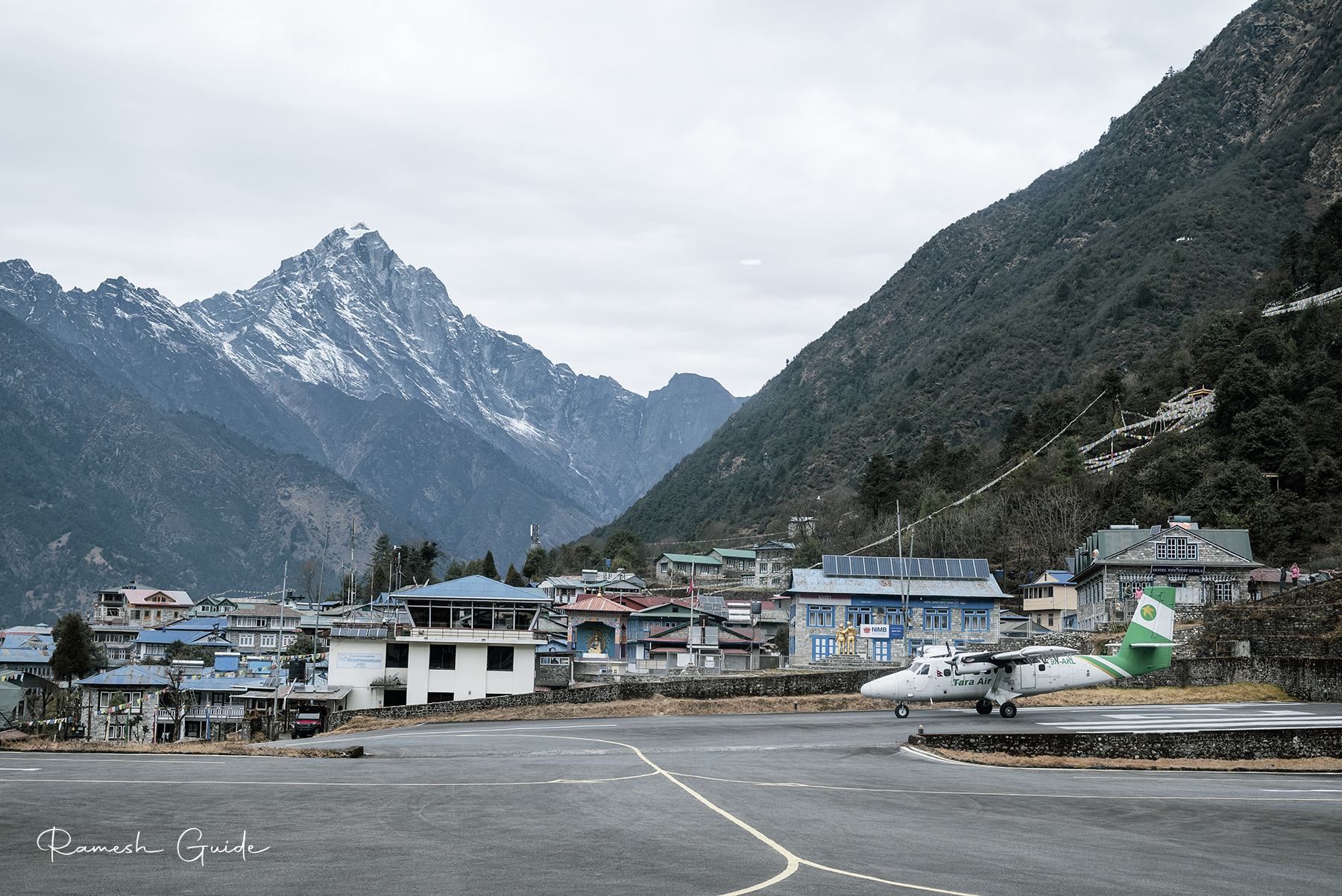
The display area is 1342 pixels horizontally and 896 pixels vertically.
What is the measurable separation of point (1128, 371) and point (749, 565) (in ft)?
180

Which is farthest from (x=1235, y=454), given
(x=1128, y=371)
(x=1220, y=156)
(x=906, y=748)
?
(x=1220, y=156)

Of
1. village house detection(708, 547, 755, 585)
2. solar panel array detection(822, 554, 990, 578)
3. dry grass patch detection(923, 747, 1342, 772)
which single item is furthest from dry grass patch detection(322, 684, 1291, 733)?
village house detection(708, 547, 755, 585)

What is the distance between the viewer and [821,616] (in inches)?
2403

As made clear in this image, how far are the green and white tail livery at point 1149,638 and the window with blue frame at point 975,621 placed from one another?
72.1 feet

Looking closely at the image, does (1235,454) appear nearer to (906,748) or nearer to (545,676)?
(545,676)

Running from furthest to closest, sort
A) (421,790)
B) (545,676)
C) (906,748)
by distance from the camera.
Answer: (545,676), (906,748), (421,790)

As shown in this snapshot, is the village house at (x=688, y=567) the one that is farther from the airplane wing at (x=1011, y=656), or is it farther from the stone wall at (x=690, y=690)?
the airplane wing at (x=1011, y=656)

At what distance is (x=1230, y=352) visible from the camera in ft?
302

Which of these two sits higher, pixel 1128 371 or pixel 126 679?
pixel 1128 371

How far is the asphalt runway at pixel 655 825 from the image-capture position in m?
12.4

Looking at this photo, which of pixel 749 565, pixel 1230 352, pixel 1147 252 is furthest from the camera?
pixel 1147 252

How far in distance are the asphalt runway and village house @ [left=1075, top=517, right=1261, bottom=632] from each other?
41.1 meters

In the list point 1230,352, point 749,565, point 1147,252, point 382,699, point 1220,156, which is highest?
point 1220,156

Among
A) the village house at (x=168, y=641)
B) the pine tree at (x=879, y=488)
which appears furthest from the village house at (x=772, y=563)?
the village house at (x=168, y=641)
